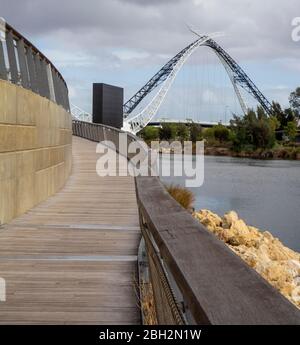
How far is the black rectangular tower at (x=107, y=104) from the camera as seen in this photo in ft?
90.4

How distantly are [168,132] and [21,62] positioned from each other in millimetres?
132873

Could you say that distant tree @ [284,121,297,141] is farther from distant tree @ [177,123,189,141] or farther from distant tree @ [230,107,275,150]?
distant tree @ [177,123,189,141]

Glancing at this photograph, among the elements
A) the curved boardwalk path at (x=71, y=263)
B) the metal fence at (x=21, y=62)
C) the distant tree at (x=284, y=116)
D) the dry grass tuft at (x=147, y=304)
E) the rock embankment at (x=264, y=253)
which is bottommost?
the rock embankment at (x=264, y=253)

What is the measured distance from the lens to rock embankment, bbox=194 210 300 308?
15188 millimetres

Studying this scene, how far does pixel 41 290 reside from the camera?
4.74 metres

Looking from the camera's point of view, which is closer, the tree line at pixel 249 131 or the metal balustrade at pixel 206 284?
the metal balustrade at pixel 206 284

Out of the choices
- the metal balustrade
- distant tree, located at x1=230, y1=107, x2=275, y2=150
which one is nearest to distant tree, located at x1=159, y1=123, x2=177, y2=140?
distant tree, located at x1=230, y1=107, x2=275, y2=150

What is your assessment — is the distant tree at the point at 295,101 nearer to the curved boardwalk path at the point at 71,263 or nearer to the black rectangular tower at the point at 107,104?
the black rectangular tower at the point at 107,104

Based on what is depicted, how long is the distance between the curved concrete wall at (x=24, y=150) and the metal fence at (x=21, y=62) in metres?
0.21

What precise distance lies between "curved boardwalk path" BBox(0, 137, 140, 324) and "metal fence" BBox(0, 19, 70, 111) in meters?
2.00

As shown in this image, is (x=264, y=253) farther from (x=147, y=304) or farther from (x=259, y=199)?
(x=259, y=199)

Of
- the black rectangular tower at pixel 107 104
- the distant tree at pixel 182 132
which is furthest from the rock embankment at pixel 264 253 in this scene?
the distant tree at pixel 182 132

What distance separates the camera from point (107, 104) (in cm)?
2938

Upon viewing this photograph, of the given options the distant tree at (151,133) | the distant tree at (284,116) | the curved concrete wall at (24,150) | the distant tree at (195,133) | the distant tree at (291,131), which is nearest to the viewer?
the curved concrete wall at (24,150)
